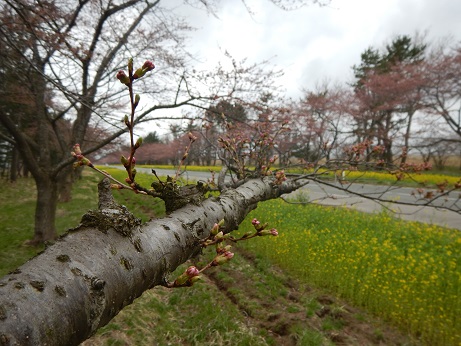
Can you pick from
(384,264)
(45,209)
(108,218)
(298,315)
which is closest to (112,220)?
(108,218)

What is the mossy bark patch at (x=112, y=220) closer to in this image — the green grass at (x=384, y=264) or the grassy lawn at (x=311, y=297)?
the grassy lawn at (x=311, y=297)

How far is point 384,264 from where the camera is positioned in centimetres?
491

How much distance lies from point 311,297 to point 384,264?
5.23 ft

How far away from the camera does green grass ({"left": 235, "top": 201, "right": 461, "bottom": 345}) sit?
3.77m

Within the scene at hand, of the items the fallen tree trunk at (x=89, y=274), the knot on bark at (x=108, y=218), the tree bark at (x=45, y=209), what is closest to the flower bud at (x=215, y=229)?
the fallen tree trunk at (x=89, y=274)

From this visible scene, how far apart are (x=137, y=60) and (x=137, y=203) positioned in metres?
8.04

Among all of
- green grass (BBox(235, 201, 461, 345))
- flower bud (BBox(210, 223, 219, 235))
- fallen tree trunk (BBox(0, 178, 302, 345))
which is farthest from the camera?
green grass (BBox(235, 201, 461, 345))

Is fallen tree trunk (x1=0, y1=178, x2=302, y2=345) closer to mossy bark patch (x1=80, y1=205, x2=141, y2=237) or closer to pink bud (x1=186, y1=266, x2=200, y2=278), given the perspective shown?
mossy bark patch (x1=80, y1=205, x2=141, y2=237)

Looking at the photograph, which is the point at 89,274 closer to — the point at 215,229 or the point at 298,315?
the point at 215,229

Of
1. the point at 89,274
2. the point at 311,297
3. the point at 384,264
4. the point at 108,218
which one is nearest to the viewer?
the point at 89,274

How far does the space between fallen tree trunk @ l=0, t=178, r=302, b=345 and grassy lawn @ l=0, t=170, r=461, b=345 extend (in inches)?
55.0

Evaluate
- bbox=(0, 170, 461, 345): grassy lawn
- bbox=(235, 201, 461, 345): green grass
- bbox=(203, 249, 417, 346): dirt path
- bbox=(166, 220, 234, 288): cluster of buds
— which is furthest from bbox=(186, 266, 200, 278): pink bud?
bbox=(235, 201, 461, 345): green grass

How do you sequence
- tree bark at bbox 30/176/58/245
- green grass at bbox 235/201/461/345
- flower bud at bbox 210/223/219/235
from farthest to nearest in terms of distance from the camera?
tree bark at bbox 30/176/58/245 → green grass at bbox 235/201/461/345 → flower bud at bbox 210/223/219/235

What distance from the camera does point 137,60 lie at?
5.44 m
